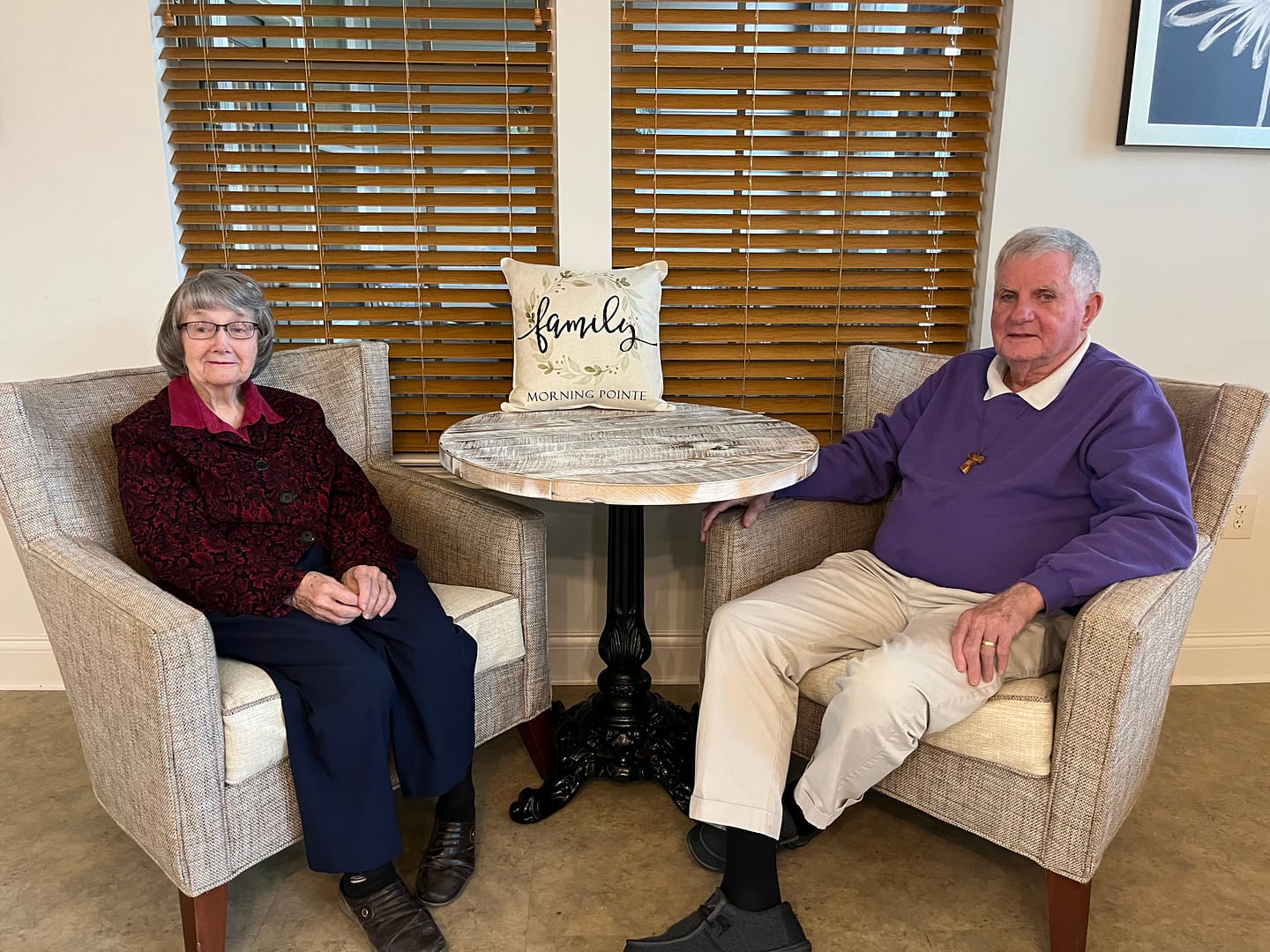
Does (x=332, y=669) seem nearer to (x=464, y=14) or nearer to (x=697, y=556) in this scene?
(x=697, y=556)

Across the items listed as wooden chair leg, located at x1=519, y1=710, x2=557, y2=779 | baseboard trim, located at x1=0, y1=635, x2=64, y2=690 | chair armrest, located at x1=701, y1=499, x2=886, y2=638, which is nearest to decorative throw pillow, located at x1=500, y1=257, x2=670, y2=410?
chair armrest, located at x1=701, y1=499, x2=886, y2=638

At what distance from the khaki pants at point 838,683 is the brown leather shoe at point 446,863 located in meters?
0.48

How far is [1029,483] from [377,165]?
1661 mm

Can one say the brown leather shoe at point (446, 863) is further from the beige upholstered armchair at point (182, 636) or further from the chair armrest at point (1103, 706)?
the chair armrest at point (1103, 706)

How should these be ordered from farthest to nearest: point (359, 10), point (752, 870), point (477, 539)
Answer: point (359, 10)
point (477, 539)
point (752, 870)

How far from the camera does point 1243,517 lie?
2525 millimetres

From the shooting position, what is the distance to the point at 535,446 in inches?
72.5

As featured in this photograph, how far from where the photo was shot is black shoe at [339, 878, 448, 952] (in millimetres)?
1599

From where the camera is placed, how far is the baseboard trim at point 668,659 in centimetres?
254

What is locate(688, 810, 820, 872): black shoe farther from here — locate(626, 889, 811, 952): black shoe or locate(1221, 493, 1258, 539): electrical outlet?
locate(1221, 493, 1258, 539): electrical outlet

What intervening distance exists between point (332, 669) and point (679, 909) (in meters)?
0.79

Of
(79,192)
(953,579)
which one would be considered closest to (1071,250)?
(953,579)

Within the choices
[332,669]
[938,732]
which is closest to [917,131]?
[938,732]

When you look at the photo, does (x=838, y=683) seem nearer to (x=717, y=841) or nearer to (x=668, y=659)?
(x=717, y=841)
